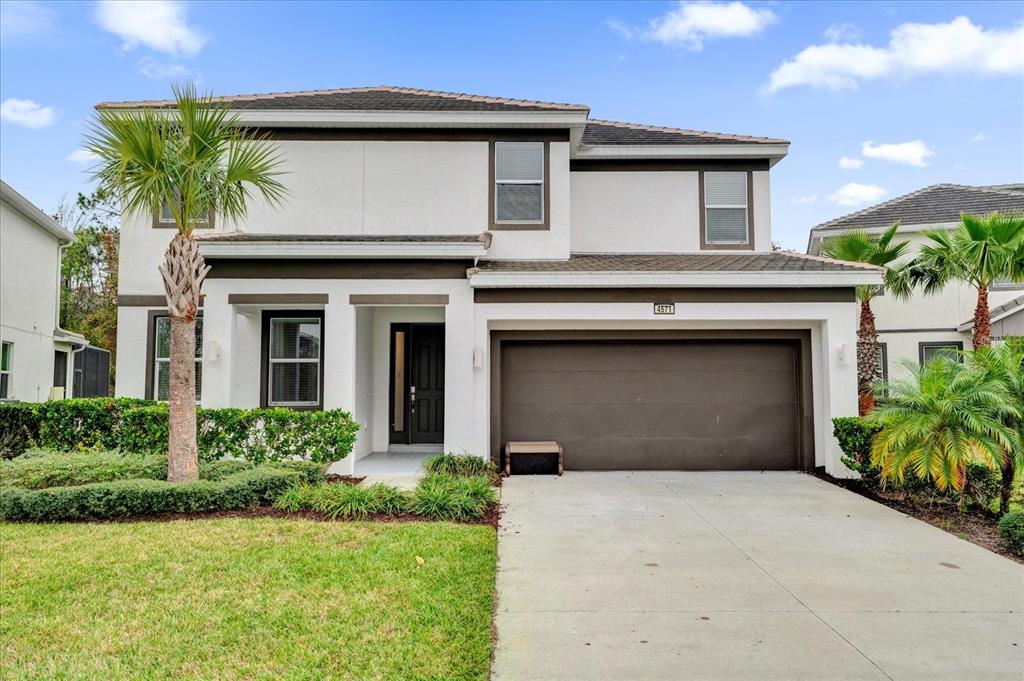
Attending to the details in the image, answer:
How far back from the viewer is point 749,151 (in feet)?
38.1

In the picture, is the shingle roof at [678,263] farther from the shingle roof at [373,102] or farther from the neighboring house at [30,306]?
the neighboring house at [30,306]

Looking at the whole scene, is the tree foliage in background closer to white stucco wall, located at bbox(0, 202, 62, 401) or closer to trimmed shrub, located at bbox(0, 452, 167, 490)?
white stucco wall, located at bbox(0, 202, 62, 401)

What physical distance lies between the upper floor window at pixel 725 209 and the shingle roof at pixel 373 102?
319cm

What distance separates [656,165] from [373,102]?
551 cm

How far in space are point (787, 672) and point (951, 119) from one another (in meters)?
16.4

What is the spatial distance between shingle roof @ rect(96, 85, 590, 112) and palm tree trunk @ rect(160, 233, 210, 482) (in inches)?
156

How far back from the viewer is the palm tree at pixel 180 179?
703 cm

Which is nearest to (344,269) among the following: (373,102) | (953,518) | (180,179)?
(180,179)

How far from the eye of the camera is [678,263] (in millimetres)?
10438

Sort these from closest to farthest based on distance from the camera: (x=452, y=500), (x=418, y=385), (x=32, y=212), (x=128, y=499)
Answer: (x=128, y=499)
(x=452, y=500)
(x=418, y=385)
(x=32, y=212)

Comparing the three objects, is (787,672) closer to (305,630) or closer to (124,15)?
(305,630)

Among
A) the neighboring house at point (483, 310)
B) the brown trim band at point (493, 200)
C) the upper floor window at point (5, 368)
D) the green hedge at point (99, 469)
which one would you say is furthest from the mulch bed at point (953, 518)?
the upper floor window at point (5, 368)

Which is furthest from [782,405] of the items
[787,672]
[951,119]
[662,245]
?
[951,119]

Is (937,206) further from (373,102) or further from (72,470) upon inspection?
(72,470)
